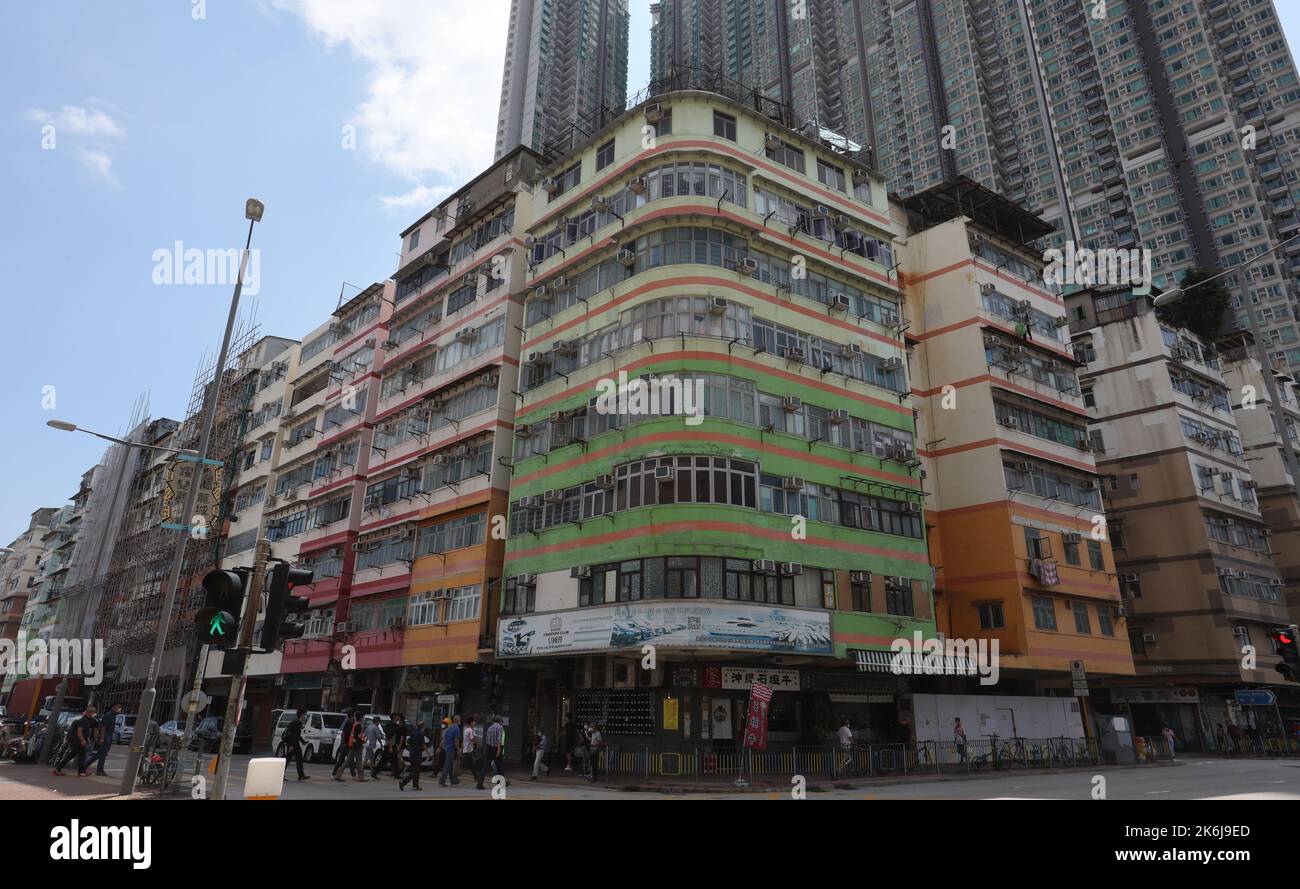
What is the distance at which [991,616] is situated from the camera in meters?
33.2

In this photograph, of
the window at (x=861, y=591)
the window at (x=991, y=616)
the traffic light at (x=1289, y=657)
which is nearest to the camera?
the traffic light at (x=1289, y=657)

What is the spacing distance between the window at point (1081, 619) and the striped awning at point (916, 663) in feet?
21.6

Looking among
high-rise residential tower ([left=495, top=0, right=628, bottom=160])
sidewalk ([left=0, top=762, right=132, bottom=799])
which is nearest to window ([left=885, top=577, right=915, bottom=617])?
sidewalk ([left=0, top=762, right=132, bottom=799])

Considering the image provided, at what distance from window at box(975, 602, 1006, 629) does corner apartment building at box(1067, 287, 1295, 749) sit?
15931 mm

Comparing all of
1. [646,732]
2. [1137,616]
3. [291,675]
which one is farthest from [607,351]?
[1137,616]

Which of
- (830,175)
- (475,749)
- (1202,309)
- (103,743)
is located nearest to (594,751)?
(475,749)

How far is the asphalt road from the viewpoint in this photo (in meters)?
18.1

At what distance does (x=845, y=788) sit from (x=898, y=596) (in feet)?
29.3

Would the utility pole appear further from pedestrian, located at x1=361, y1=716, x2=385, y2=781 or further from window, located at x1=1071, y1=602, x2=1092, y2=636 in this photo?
window, located at x1=1071, y1=602, x2=1092, y2=636

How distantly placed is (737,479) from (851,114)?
111719mm

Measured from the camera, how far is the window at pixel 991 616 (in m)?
32.9

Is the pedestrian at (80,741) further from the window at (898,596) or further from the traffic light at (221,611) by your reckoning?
the window at (898,596)

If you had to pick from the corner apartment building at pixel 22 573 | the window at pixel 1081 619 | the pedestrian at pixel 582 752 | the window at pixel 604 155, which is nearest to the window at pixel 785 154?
the window at pixel 604 155
